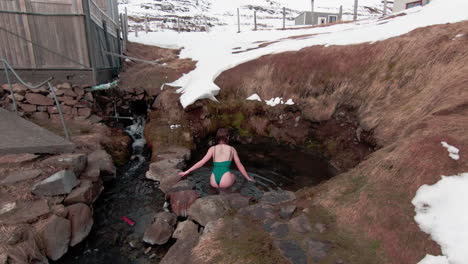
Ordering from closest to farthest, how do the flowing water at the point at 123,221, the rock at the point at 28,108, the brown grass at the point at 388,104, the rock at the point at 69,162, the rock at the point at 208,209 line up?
1. the brown grass at the point at 388,104
2. the flowing water at the point at 123,221
3. the rock at the point at 208,209
4. the rock at the point at 69,162
5. the rock at the point at 28,108

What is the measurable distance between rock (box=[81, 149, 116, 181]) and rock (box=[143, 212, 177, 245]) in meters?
2.36

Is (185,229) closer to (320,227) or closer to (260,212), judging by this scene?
(260,212)

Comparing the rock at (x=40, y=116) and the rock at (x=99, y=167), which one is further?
the rock at (x=40, y=116)

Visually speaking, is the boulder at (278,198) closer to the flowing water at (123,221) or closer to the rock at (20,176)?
the flowing water at (123,221)

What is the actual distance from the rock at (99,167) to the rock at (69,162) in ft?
0.72

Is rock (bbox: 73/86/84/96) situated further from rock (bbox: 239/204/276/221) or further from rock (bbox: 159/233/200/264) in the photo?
rock (bbox: 239/204/276/221)

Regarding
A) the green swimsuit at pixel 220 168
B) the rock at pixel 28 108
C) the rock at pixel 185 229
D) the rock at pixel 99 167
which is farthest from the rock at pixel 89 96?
the rock at pixel 185 229

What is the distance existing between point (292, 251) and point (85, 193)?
4817 millimetres

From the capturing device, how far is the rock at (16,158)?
604 cm

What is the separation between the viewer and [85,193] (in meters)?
5.92

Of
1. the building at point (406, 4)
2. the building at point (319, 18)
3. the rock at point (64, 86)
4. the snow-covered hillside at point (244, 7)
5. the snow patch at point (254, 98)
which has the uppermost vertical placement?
the snow-covered hillside at point (244, 7)

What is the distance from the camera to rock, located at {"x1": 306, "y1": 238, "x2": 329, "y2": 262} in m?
3.46

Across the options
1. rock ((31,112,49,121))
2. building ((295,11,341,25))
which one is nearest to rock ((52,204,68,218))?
rock ((31,112,49,121))

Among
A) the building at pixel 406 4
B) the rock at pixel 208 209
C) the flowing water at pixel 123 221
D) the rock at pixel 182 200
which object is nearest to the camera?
the flowing water at pixel 123 221
